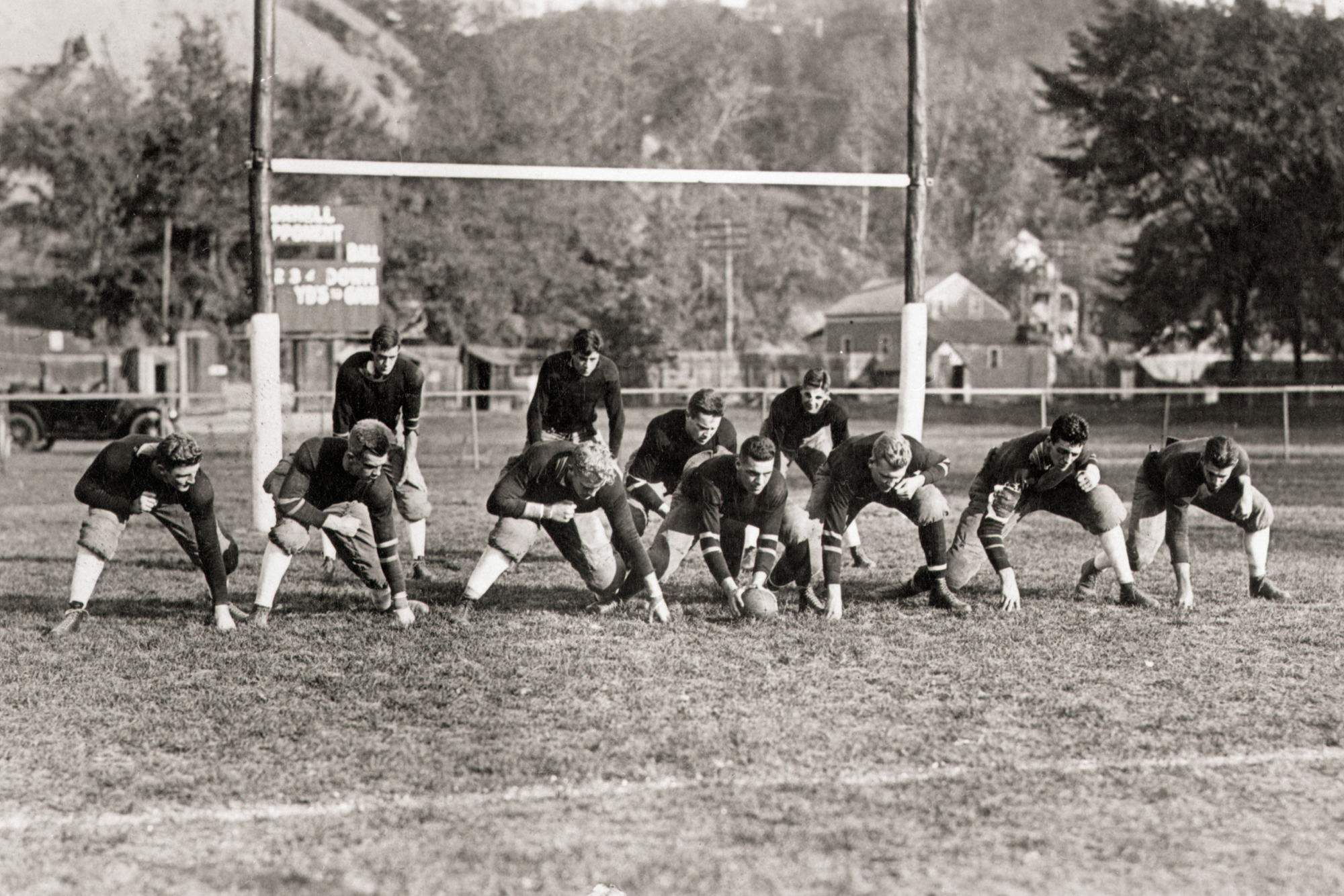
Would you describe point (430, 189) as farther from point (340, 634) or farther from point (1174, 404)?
point (340, 634)

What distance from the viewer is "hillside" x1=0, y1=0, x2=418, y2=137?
8012 centimetres

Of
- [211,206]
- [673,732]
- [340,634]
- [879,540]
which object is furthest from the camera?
[211,206]

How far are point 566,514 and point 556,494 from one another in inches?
10.5

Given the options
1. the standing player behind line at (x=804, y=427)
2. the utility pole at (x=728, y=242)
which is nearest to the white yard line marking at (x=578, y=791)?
the standing player behind line at (x=804, y=427)

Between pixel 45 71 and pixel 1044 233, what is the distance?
59.0 m

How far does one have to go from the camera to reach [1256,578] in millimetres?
8781

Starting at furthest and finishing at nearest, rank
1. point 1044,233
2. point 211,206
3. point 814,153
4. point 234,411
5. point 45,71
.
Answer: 1. point 814,153
2. point 1044,233
3. point 45,71
4. point 211,206
5. point 234,411

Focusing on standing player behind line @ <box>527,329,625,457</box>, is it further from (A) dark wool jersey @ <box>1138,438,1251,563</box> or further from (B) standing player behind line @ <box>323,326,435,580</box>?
(A) dark wool jersey @ <box>1138,438,1251,563</box>

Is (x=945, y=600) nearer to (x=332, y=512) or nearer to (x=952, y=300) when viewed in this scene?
(x=332, y=512)

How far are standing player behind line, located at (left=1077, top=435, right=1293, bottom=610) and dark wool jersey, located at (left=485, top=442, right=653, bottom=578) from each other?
3090 mm

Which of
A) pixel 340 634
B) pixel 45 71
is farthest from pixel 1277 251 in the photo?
pixel 45 71

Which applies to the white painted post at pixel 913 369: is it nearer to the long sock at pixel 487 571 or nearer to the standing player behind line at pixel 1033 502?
the standing player behind line at pixel 1033 502

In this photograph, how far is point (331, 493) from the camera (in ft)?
25.7

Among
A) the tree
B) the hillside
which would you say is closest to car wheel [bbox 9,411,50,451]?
the tree
